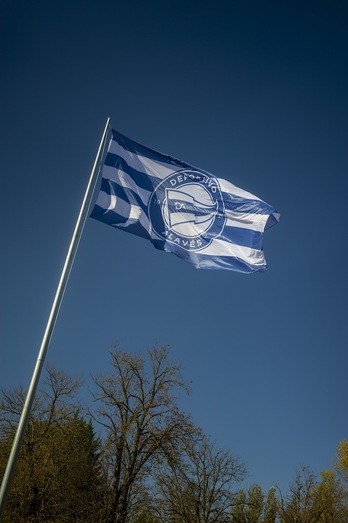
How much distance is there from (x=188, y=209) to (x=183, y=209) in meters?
0.16

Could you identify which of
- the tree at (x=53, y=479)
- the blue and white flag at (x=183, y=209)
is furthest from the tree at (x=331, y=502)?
the blue and white flag at (x=183, y=209)

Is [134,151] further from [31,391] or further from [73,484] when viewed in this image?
[73,484]

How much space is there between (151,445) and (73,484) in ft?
15.5

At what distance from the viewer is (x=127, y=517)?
19.3m

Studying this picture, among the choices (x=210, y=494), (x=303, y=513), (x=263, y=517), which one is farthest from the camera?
(x=263, y=517)

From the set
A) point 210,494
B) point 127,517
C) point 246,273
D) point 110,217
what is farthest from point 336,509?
point 110,217

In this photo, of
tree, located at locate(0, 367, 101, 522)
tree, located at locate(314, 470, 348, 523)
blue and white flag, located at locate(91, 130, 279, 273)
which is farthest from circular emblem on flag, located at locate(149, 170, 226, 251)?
tree, located at locate(314, 470, 348, 523)

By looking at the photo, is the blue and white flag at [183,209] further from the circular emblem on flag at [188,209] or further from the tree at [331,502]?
the tree at [331,502]

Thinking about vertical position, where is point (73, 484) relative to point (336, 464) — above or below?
below

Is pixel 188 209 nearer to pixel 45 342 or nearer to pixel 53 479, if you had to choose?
pixel 45 342

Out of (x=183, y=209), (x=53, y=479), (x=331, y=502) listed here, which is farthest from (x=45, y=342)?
(x=331, y=502)

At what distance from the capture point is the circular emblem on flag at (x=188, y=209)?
10510mm

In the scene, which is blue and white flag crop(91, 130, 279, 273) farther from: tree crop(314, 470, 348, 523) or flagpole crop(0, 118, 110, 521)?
tree crop(314, 470, 348, 523)

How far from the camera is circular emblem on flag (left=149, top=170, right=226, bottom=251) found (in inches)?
414
